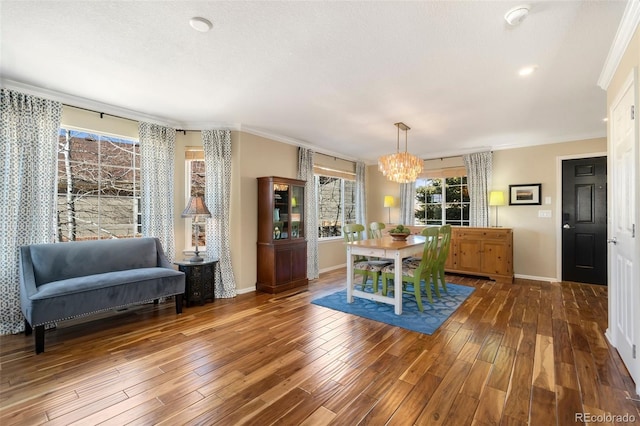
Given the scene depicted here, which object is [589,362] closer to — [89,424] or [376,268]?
[376,268]

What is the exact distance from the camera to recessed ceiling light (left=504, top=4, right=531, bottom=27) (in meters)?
1.79

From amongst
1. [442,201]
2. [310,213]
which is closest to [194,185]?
[310,213]

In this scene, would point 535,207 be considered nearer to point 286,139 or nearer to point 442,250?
point 442,250

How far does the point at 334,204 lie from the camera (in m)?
6.39

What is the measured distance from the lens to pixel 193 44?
7.36ft

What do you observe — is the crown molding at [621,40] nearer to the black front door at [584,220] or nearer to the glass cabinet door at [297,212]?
the black front door at [584,220]

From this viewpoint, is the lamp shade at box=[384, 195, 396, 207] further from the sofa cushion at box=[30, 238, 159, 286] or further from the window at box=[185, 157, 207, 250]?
the sofa cushion at box=[30, 238, 159, 286]

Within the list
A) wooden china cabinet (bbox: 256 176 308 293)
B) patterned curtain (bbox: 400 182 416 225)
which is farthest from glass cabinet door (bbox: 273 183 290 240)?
patterned curtain (bbox: 400 182 416 225)

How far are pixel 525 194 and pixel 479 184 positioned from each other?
77 cm

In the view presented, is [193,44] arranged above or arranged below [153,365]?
above

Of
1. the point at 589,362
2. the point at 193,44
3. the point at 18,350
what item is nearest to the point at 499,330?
the point at 589,362

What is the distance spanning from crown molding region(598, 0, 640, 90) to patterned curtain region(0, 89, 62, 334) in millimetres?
4995

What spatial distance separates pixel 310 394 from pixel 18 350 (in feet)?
8.74

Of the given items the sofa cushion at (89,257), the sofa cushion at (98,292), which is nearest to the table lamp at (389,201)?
the sofa cushion at (98,292)
